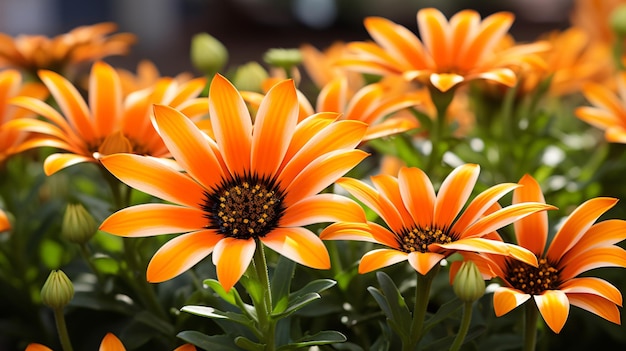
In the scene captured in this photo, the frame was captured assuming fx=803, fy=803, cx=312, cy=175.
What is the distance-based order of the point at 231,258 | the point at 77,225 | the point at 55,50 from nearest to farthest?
the point at 231,258
the point at 77,225
the point at 55,50

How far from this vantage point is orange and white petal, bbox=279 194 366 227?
17.7 inches

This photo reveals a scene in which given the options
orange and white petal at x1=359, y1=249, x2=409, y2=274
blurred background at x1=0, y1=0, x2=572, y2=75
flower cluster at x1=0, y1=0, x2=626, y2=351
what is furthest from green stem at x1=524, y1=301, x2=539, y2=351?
blurred background at x1=0, y1=0, x2=572, y2=75

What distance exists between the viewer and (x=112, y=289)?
618 millimetres

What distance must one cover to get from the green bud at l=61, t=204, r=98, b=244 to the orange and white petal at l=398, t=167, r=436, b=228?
221 mm

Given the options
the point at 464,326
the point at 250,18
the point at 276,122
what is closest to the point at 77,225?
the point at 276,122

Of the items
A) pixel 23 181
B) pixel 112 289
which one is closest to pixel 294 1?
pixel 23 181

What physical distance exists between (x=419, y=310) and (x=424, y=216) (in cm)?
6

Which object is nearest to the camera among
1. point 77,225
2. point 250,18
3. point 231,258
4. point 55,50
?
point 231,258

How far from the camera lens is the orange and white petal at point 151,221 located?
1.46 ft

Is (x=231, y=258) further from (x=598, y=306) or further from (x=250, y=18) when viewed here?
(x=250, y=18)

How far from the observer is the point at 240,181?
0.52m

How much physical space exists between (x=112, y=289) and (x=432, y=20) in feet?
1.13

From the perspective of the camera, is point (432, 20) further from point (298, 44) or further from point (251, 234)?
point (298, 44)

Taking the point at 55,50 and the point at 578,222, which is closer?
the point at 578,222
